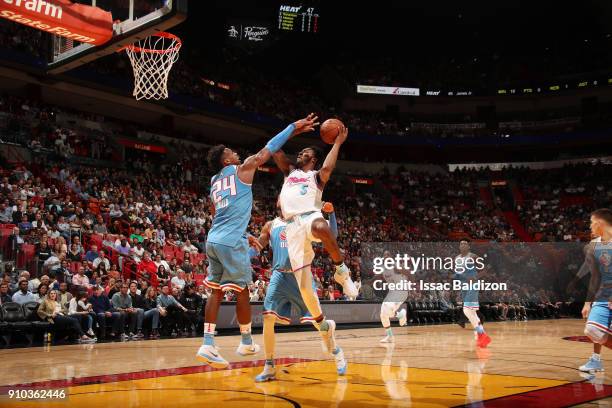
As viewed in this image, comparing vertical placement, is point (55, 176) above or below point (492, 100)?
below

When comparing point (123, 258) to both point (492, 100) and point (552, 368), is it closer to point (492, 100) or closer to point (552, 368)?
point (552, 368)

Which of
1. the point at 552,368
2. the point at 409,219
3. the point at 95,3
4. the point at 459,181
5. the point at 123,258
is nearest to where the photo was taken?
the point at 552,368

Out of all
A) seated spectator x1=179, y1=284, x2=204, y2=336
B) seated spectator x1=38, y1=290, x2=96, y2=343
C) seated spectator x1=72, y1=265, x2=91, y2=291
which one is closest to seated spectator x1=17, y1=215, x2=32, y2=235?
seated spectator x1=72, y1=265, x2=91, y2=291

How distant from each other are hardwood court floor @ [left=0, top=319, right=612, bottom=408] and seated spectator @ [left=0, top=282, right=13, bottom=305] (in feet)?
5.20

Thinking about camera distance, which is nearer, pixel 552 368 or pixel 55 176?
pixel 552 368

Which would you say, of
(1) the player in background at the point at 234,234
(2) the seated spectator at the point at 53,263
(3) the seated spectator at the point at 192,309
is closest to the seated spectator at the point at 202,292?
(3) the seated spectator at the point at 192,309

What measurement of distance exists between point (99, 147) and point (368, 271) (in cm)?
1070

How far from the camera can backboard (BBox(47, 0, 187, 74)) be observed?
726cm

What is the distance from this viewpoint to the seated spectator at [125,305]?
38.0ft

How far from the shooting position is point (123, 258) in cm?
1436

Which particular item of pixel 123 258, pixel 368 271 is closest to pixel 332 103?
pixel 368 271

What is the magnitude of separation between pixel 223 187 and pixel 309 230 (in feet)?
3.27

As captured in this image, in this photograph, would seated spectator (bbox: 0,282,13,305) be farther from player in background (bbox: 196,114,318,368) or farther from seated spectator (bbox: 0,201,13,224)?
player in background (bbox: 196,114,318,368)

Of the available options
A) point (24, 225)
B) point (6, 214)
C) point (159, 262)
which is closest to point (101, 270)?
point (159, 262)
